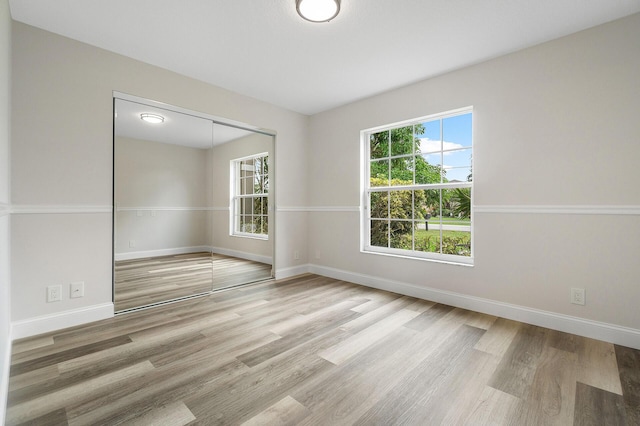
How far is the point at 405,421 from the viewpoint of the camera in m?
1.38

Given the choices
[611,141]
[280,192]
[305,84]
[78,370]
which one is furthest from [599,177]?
[78,370]

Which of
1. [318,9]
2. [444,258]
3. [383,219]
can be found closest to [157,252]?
[383,219]

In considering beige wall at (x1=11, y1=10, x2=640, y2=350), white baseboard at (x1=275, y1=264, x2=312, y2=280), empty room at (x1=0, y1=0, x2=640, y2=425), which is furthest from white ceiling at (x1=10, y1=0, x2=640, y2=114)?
white baseboard at (x1=275, y1=264, x2=312, y2=280)

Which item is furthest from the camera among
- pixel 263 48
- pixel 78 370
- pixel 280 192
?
pixel 280 192

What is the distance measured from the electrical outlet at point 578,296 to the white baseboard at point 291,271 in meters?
3.14

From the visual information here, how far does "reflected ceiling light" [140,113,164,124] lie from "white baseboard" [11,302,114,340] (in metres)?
1.87

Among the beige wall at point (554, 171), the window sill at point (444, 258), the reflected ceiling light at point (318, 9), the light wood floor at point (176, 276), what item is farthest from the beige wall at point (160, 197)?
the beige wall at point (554, 171)

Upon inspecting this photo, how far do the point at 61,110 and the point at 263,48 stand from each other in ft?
5.93

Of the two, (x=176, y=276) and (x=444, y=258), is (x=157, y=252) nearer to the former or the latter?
(x=176, y=276)

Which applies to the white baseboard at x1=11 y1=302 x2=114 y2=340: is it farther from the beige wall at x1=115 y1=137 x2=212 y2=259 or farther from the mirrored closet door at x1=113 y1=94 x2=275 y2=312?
the beige wall at x1=115 y1=137 x2=212 y2=259

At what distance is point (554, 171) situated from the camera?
2461 mm

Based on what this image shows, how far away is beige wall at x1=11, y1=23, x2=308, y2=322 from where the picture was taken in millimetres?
2266

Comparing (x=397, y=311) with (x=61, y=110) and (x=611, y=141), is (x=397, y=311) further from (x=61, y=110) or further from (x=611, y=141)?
(x=61, y=110)

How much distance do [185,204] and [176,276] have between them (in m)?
0.87
